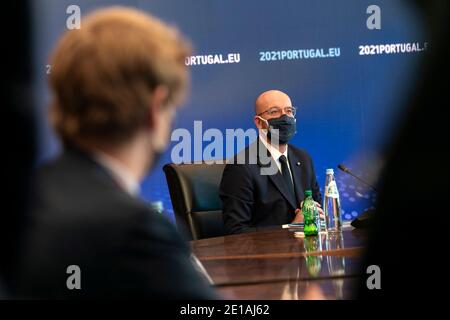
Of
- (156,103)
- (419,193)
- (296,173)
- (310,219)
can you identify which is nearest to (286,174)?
(296,173)

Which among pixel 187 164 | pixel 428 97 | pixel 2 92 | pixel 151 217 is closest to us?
pixel 428 97

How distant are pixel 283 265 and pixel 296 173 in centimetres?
152

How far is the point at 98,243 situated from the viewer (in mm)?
740

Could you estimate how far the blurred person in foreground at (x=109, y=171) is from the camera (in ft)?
2.43

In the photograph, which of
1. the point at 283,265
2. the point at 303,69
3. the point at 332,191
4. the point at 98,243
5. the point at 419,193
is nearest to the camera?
the point at 419,193

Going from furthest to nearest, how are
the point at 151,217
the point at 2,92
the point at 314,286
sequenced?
the point at 2,92
the point at 314,286
the point at 151,217

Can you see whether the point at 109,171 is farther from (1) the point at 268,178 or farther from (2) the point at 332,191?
(1) the point at 268,178

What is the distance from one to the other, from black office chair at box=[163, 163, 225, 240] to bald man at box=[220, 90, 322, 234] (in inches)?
2.8

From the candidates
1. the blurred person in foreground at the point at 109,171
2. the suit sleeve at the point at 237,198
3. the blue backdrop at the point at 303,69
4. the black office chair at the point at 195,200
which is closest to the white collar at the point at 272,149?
the suit sleeve at the point at 237,198

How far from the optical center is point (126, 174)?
2.64 ft

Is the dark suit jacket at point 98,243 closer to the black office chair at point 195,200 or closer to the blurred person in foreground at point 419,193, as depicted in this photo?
the blurred person in foreground at point 419,193

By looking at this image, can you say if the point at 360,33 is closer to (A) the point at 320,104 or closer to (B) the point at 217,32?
(A) the point at 320,104

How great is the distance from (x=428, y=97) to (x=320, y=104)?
12.5 ft
